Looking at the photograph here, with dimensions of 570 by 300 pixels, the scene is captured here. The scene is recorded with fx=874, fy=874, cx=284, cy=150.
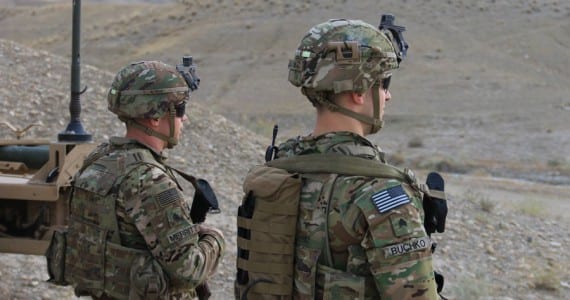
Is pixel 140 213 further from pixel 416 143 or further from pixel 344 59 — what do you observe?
pixel 416 143

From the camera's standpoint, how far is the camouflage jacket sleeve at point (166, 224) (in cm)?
324

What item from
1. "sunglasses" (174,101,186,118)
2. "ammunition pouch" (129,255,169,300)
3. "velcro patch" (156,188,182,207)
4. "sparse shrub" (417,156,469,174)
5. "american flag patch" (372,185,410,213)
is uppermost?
"american flag patch" (372,185,410,213)

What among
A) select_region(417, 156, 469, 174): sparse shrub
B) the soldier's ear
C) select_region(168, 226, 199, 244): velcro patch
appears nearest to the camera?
the soldier's ear

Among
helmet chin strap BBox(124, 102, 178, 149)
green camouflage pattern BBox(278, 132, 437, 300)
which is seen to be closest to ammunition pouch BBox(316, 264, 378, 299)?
green camouflage pattern BBox(278, 132, 437, 300)

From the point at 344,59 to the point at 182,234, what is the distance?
3.38ft

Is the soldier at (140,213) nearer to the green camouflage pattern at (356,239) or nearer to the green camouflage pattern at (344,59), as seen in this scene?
the green camouflage pattern at (356,239)

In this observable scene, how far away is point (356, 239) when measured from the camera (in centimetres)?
249

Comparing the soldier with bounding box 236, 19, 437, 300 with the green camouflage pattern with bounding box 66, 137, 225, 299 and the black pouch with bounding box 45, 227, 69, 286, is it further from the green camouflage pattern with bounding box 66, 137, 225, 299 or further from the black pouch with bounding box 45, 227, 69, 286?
the black pouch with bounding box 45, 227, 69, 286

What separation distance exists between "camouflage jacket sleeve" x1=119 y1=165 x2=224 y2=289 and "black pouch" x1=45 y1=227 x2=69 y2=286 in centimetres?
48

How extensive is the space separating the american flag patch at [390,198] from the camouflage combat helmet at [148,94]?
1.34 metres

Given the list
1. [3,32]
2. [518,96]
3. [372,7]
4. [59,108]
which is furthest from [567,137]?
[3,32]

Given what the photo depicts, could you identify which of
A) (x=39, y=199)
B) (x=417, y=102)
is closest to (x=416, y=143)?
(x=417, y=102)

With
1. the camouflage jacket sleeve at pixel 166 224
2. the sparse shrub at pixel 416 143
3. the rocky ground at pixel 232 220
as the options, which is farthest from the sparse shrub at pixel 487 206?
the sparse shrub at pixel 416 143

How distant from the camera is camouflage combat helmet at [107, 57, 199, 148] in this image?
11.5ft
